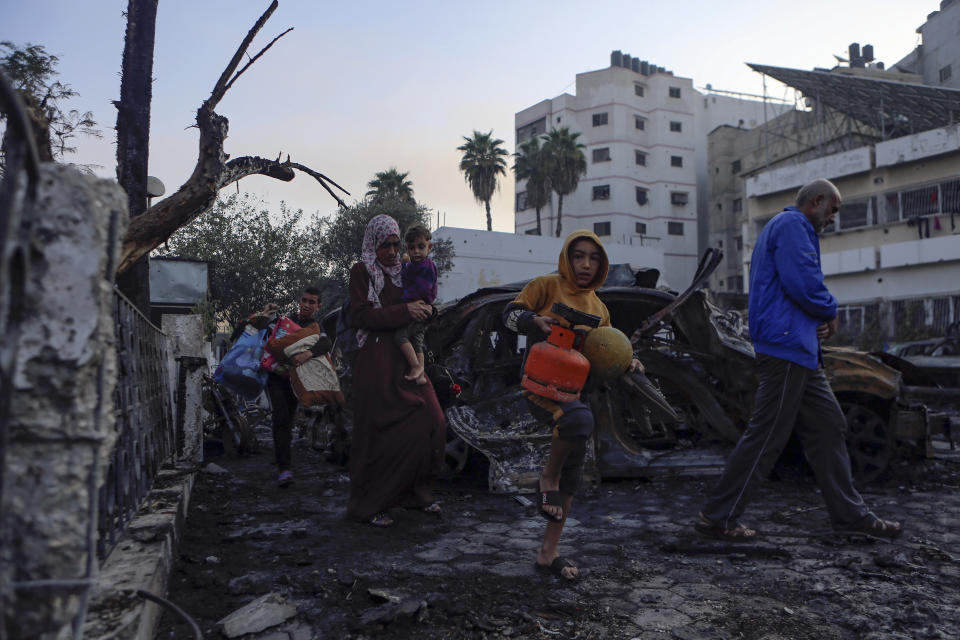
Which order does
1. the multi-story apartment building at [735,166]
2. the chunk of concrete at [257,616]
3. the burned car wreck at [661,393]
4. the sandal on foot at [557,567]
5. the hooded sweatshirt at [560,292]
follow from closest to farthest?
1. the chunk of concrete at [257,616]
2. the sandal on foot at [557,567]
3. the hooded sweatshirt at [560,292]
4. the burned car wreck at [661,393]
5. the multi-story apartment building at [735,166]

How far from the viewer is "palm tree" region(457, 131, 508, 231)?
156ft

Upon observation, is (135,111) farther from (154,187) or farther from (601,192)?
(601,192)

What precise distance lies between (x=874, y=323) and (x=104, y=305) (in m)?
30.0

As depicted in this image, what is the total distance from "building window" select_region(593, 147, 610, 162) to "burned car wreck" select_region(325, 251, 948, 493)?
47.7 m

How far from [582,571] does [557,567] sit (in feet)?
0.57

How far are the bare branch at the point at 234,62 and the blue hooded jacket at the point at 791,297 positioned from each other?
10.9 feet

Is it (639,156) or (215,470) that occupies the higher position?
(639,156)

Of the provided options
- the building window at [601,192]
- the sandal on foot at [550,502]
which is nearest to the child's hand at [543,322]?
the sandal on foot at [550,502]

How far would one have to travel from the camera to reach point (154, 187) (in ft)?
19.4

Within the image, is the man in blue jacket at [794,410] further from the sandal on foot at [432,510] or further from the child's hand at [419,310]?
the child's hand at [419,310]

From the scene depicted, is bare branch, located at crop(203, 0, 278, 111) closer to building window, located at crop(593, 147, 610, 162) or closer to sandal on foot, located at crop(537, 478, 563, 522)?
sandal on foot, located at crop(537, 478, 563, 522)

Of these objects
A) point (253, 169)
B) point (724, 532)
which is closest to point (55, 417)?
point (724, 532)

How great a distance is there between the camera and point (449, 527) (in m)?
4.24

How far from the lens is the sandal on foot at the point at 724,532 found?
366 cm
